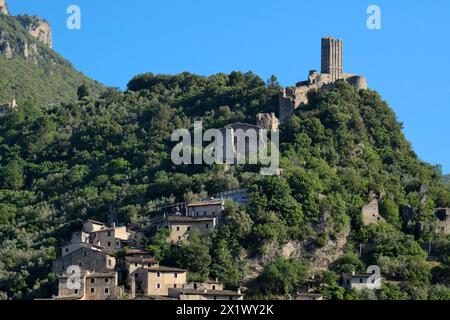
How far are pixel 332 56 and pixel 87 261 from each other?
35.3 meters

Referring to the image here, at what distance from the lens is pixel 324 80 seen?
308 feet

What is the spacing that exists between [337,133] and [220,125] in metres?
8.04

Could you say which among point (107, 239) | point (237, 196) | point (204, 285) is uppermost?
point (237, 196)

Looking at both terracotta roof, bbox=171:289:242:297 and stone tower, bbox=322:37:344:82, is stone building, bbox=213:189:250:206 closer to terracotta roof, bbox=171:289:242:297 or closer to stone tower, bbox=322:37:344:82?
terracotta roof, bbox=171:289:242:297

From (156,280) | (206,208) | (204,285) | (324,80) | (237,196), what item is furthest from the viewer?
(324,80)

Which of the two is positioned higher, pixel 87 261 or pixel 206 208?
pixel 206 208

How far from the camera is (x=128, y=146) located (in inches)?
3548

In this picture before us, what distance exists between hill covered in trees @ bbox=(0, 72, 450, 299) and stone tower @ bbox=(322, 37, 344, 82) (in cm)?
409

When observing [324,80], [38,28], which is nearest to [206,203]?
[324,80]

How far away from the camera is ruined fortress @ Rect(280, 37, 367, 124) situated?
87.5 meters

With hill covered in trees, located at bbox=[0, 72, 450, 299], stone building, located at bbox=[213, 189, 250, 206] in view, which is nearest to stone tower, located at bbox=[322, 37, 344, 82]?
hill covered in trees, located at bbox=[0, 72, 450, 299]

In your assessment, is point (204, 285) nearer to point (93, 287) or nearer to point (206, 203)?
point (93, 287)

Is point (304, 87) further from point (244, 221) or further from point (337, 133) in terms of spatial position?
point (244, 221)

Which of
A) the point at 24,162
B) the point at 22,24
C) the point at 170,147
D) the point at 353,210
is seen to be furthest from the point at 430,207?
the point at 22,24
